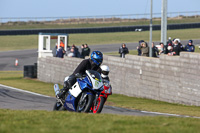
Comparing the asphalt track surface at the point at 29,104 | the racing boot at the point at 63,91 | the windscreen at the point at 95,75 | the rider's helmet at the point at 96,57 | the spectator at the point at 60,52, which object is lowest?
the asphalt track surface at the point at 29,104

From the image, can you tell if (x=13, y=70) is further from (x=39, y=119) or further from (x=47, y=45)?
(x=39, y=119)

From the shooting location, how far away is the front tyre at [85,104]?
395 inches

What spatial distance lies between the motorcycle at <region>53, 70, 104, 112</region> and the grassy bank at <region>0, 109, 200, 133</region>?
0.93 metres

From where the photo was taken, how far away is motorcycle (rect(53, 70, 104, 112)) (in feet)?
33.1

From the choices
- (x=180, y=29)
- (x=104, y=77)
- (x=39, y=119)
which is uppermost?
(x=180, y=29)

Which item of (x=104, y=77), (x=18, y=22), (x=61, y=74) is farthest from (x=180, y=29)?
(x=104, y=77)

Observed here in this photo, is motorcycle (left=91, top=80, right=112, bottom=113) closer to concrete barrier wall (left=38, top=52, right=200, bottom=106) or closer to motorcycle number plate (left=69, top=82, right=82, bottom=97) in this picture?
motorcycle number plate (left=69, top=82, right=82, bottom=97)

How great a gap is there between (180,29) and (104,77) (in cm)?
5615

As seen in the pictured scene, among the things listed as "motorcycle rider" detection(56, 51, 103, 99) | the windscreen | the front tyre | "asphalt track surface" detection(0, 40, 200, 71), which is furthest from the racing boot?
"asphalt track surface" detection(0, 40, 200, 71)

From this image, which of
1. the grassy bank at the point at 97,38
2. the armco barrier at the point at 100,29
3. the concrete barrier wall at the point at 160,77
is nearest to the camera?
the concrete barrier wall at the point at 160,77

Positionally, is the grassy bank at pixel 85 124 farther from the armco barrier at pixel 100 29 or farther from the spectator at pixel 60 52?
the armco barrier at pixel 100 29

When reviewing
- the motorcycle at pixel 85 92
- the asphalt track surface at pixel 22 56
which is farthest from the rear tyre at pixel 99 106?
the asphalt track surface at pixel 22 56

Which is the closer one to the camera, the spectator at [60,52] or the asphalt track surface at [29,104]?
the asphalt track surface at [29,104]

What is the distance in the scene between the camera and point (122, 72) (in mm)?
21078
